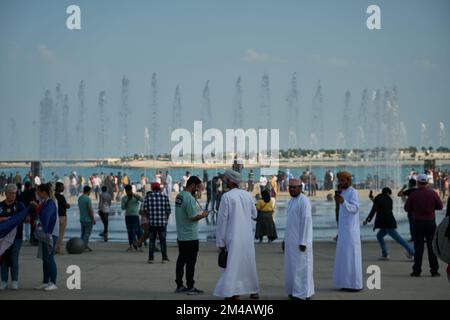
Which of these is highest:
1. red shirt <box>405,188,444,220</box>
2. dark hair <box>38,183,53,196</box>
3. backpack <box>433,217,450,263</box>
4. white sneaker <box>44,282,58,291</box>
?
dark hair <box>38,183,53,196</box>

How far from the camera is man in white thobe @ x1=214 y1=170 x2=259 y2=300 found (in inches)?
527

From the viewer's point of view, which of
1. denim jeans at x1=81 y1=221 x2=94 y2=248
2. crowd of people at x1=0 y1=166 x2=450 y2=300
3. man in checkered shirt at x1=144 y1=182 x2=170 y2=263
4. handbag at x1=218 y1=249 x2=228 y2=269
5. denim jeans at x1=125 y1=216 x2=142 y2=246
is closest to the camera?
handbag at x1=218 y1=249 x2=228 y2=269

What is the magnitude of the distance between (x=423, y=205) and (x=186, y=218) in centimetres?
487

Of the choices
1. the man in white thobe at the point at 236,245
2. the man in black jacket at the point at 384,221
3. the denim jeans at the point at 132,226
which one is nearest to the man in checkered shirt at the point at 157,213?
the denim jeans at the point at 132,226

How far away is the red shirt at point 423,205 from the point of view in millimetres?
17328

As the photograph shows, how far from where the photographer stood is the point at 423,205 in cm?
1733

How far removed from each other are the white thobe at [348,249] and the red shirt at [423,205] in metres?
2.53

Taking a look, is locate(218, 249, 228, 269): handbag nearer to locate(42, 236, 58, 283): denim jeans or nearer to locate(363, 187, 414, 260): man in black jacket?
locate(42, 236, 58, 283): denim jeans

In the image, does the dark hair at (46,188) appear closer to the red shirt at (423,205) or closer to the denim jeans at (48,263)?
the denim jeans at (48,263)

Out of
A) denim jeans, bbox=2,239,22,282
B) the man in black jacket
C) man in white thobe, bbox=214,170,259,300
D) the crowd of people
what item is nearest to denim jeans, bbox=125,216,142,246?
the man in black jacket

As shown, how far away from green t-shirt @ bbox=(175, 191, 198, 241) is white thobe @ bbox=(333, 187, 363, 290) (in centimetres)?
231

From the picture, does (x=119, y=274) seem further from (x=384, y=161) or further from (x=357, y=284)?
(x=384, y=161)

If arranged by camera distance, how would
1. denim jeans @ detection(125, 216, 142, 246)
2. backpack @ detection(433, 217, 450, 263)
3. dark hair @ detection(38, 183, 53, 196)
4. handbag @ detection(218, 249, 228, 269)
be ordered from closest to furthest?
backpack @ detection(433, 217, 450, 263), handbag @ detection(218, 249, 228, 269), dark hair @ detection(38, 183, 53, 196), denim jeans @ detection(125, 216, 142, 246)
